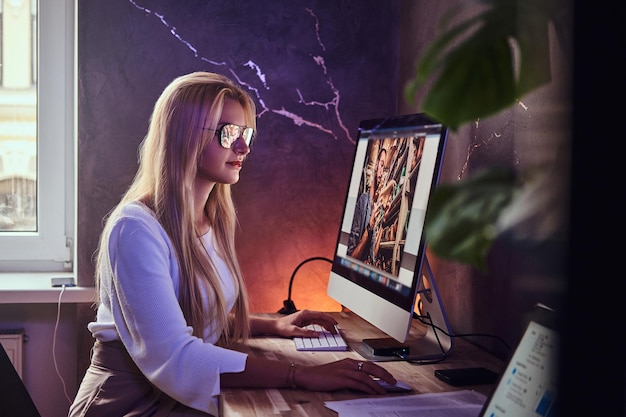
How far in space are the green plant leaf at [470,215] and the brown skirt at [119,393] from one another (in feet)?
4.14

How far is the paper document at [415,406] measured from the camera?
122cm

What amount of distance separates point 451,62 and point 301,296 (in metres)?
2.11

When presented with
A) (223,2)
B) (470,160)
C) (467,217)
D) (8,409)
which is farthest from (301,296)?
(467,217)

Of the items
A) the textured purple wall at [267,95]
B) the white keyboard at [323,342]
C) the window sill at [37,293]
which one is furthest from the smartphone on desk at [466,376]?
the window sill at [37,293]

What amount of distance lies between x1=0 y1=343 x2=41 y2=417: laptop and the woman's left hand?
684 millimetres

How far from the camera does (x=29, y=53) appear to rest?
8.20 ft

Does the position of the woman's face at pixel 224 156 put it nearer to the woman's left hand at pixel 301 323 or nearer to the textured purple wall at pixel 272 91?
the woman's left hand at pixel 301 323

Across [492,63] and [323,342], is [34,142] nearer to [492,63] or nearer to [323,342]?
[323,342]

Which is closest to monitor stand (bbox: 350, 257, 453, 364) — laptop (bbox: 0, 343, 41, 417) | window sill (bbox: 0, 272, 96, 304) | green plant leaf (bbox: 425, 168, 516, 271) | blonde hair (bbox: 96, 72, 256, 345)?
blonde hair (bbox: 96, 72, 256, 345)

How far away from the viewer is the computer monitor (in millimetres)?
1469

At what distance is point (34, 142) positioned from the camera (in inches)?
98.5

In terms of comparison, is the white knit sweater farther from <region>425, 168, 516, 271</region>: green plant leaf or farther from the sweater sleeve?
<region>425, 168, 516, 271</region>: green plant leaf

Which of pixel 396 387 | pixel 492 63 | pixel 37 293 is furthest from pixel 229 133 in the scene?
pixel 492 63

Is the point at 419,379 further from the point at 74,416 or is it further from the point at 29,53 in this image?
the point at 29,53
